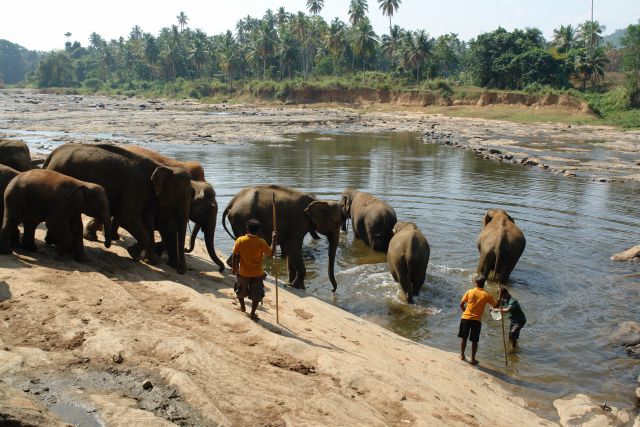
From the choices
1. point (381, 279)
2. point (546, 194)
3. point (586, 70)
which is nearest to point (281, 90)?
point (586, 70)

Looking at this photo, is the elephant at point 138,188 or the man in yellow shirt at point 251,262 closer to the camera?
the man in yellow shirt at point 251,262

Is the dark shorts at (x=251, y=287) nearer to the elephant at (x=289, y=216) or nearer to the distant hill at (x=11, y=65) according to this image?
the elephant at (x=289, y=216)

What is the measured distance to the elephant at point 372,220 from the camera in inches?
581

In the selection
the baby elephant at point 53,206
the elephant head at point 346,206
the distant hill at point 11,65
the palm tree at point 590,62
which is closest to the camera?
the baby elephant at point 53,206

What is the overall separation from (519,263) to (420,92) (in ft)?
200

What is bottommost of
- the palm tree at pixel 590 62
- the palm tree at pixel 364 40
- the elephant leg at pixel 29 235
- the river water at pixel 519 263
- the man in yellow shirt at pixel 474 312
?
the river water at pixel 519 263

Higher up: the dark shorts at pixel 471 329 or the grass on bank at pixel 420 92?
the grass on bank at pixel 420 92

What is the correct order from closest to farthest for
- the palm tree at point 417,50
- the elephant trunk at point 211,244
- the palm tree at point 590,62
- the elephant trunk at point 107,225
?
the elephant trunk at point 107,225, the elephant trunk at point 211,244, the palm tree at point 590,62, the palm tree at point 417,50

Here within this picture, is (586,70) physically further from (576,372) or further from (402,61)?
(576,372)

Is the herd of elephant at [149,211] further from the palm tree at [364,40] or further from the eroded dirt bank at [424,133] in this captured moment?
the palm tree at [364,40]

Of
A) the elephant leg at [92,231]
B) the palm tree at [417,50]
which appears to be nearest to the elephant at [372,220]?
the elephant leg at [92,231]

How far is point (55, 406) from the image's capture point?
4.81 meters

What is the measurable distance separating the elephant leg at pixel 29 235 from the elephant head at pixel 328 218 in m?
4.67

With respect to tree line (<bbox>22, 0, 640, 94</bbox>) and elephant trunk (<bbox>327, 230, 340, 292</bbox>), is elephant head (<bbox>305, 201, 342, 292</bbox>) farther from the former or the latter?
tree line (<bbox>22, 0, 640, 94</bbox>)
